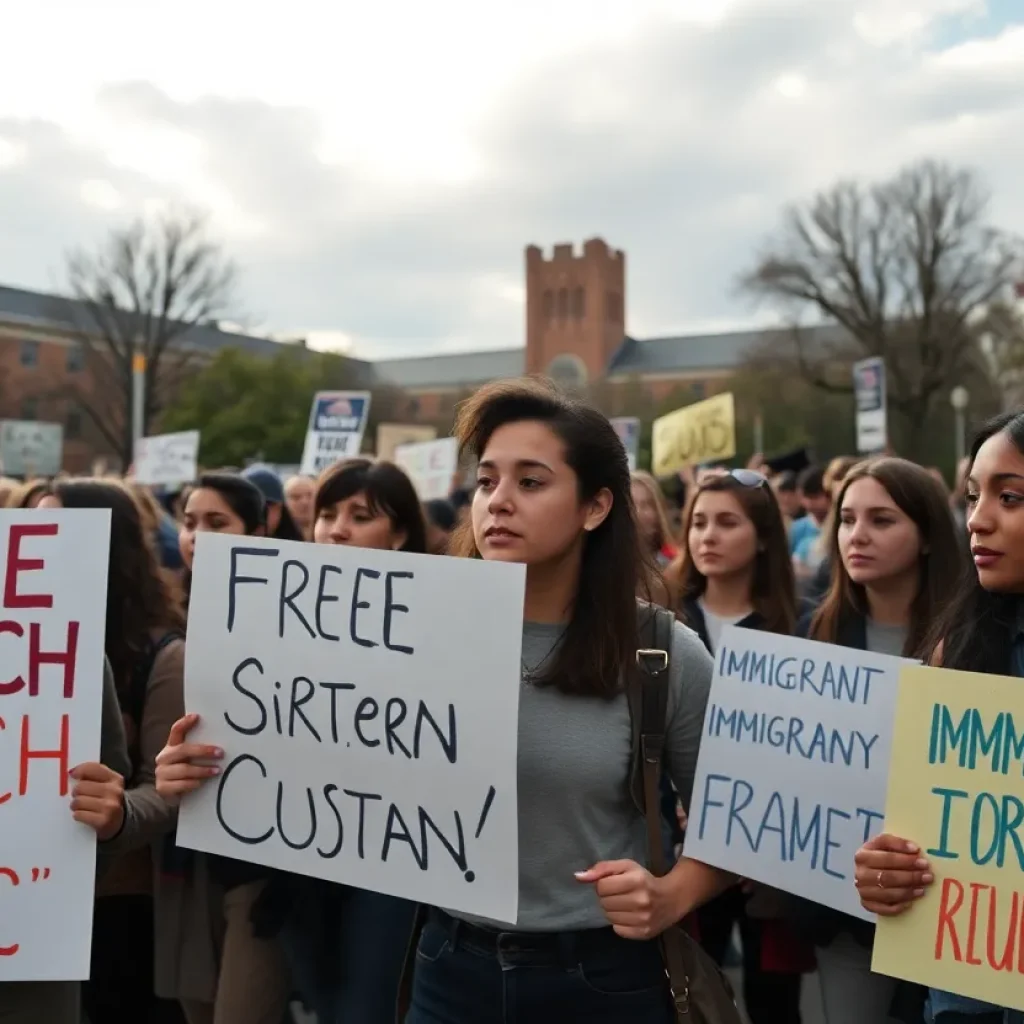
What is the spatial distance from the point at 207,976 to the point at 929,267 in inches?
1631

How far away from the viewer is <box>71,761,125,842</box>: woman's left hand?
2.26 meters

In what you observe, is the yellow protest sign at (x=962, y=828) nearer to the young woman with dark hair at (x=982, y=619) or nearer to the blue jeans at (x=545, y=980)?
the young woman with dark hair at (x=982, y=619)

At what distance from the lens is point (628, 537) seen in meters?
2.37

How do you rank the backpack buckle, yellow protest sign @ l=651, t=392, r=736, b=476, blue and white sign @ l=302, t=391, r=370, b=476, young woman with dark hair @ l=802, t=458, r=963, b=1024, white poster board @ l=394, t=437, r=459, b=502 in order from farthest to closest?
white poster board @ l=394, t=437, r=459, b=502 → blue and white sign @ l=302, t=391, r=370, b=476 → yellow protest sign @ l=651, t=392, r=736, b=476 → young woman with dark hair @ l=802, t=458, r=963, b=1024 → the backpack buckle

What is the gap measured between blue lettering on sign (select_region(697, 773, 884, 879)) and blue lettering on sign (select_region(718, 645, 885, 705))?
0.22m

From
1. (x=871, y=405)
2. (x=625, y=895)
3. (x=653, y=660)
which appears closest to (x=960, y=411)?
(x=871, y=405)

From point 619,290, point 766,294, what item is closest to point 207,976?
point 766,294

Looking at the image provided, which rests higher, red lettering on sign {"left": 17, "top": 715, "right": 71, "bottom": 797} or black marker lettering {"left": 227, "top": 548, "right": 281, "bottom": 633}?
black marker lettering {"left": 227, "top": 548, "right": 281, "bottom": 633}

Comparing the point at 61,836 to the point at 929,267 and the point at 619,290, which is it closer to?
the point at 929,267

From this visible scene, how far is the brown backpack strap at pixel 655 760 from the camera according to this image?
6.88 feet

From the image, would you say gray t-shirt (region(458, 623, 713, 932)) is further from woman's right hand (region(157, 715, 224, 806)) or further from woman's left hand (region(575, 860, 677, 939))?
woman's right hand (region(157, 715, 224, 806))

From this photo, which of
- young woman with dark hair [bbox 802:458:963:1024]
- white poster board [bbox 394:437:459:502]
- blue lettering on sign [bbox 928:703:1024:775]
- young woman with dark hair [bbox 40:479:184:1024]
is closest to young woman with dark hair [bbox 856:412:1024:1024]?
blue lettering on sign [bbox 928:703:1024:775]

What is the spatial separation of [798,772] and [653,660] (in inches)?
20.0

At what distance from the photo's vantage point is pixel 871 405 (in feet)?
47.9
